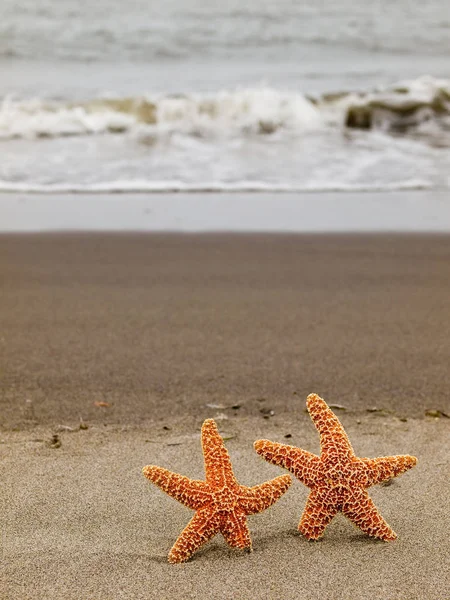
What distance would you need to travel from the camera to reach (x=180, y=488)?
2.45 meters

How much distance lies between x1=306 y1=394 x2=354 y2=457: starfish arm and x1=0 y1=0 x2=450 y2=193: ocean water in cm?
583

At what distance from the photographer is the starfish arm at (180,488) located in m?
2.44

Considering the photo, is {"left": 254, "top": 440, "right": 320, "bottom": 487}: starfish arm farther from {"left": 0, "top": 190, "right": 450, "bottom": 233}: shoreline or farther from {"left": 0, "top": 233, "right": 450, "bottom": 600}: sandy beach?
{"left": 0, "top": 190, "right": 450, "bottom": 233}: shoreline

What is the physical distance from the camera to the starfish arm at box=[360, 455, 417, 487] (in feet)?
8.25

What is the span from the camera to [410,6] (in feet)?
64.1

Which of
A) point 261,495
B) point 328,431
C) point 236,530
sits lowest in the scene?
point 236,530

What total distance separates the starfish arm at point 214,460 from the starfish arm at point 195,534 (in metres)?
0.10

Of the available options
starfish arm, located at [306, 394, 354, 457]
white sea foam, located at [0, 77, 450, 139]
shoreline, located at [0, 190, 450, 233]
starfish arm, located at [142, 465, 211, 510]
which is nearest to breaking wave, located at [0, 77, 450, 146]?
white sea foam, located at [0, 77, 450, 139]

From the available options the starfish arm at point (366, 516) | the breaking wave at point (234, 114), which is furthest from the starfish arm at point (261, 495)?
the breaking wave at point (234, 114)

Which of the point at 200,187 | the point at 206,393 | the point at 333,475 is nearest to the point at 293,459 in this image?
the point at 333,475

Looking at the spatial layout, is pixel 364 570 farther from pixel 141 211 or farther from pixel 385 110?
pixel 385 110

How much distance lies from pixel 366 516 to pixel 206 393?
59.5 inches

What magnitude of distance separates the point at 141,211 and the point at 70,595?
217 inches

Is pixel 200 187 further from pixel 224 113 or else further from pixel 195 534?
pixel 195 534
